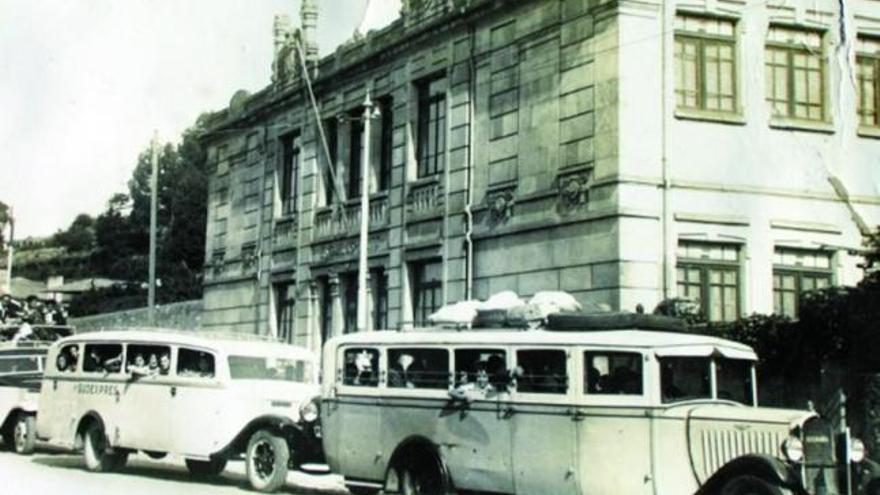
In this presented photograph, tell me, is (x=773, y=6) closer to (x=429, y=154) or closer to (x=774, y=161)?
(x=774, y=161)

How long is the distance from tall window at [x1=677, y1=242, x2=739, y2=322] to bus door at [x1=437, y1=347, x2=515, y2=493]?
739 centimetres

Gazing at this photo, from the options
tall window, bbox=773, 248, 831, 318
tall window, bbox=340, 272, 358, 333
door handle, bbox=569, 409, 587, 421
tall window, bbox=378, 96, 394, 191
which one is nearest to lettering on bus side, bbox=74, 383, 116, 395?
door handle, bbox=569, 409, 587, 421

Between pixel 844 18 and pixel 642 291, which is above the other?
pixel 844 18

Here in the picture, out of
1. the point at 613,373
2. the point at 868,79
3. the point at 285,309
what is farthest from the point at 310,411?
the point at 285,309

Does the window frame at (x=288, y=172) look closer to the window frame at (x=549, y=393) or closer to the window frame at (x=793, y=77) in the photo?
the window frame at (x=793, y=77)

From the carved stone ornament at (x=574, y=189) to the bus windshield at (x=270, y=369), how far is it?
18.2 feet

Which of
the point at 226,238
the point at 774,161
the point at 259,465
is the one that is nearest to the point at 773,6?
the point at 774,161

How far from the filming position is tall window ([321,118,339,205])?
28.4m

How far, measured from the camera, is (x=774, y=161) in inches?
754

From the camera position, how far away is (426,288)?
24.2 metres

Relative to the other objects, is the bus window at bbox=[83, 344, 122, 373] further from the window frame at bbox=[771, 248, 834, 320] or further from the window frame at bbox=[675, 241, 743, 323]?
the window frame at bbox=[771, 248, 834, 320]

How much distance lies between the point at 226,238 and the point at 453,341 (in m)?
22.3

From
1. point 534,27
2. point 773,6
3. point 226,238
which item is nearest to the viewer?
point 773,6

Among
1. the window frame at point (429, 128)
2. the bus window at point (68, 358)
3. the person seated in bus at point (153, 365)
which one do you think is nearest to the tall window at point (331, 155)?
the window frame at point (429, 128)
